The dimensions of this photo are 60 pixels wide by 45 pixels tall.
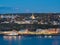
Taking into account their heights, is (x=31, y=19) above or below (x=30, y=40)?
above

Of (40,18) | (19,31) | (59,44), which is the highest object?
(40,18)

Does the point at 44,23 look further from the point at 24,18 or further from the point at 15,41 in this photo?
the point at 15,41

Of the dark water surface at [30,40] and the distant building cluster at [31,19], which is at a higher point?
the distant building cluster at [31,19]

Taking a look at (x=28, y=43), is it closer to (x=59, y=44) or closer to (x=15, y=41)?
(x=15, y=41)

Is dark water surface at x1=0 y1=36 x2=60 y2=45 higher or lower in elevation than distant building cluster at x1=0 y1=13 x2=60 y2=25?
lower
